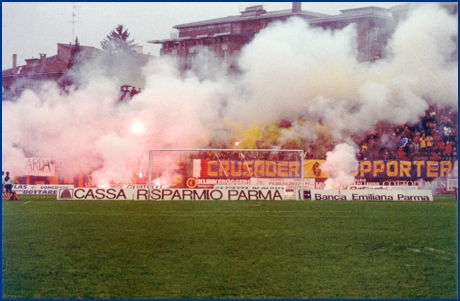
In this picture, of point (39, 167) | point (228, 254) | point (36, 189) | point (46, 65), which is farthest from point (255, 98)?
point (228, 254)

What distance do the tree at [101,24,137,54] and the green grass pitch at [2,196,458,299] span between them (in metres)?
30.2

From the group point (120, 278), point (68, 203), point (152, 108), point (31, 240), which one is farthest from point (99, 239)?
point (152, 108)

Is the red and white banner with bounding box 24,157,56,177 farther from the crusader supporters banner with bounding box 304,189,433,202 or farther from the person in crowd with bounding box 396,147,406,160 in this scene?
the person in crowd with bounding box 396,147,406,160

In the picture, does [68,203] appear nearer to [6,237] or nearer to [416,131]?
[6,237]

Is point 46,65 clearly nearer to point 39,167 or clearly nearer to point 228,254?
point 39,167

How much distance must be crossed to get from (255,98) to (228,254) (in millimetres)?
21100

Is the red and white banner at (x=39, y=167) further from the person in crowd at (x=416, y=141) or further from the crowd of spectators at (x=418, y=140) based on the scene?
the person in crowd at (x=416, y=141)

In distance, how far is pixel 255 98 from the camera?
35.4 meters

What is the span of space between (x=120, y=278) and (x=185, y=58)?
25905 mm

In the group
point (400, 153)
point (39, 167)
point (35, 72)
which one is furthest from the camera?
point (35, 72)

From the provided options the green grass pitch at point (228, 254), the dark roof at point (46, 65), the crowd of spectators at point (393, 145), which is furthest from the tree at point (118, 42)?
the green grass pitch at point (228, 254)

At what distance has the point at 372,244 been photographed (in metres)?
16.3

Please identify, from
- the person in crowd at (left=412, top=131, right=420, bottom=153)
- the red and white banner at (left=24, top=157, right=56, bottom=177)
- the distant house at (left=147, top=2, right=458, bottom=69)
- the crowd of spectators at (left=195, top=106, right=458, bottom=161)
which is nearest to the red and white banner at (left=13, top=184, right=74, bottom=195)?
the red and white banner at (left=24, top=157, right=56, bottom=177)

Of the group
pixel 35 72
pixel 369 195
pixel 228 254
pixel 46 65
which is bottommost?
pixel 228 254
